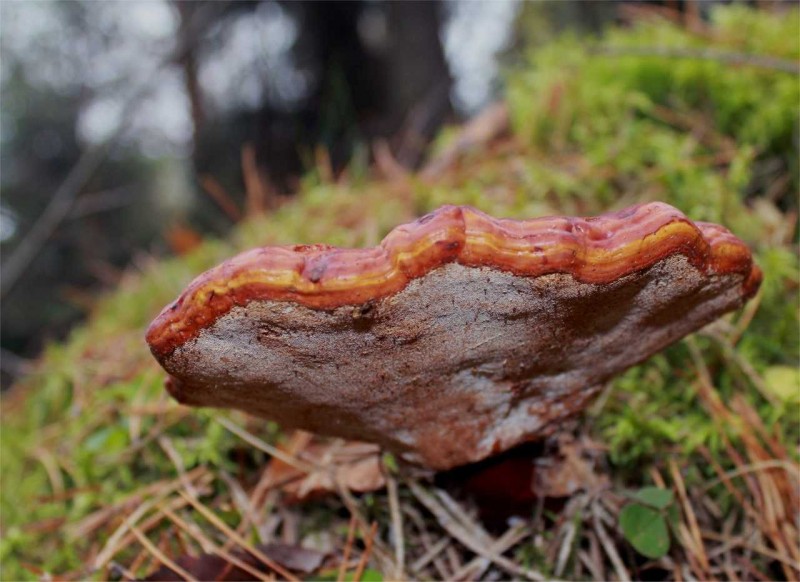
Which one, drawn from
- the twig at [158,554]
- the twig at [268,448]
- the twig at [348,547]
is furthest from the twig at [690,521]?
the twig at [158,554]

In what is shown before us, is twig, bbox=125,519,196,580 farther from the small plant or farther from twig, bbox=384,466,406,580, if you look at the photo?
the small plant

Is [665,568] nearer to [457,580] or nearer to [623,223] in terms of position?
[457,580]

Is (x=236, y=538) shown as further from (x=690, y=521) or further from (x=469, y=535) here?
(x=690, y=521)

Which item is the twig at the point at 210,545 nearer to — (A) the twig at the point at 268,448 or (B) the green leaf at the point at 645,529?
(A) the twig at the point at 268,448

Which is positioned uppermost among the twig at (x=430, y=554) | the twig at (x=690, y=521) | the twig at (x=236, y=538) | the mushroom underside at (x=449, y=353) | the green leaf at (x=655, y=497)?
the mushroom underside at (x=449, y=353)

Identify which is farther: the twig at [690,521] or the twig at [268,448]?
the twig at [268,448]

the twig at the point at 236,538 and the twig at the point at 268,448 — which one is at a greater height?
the twig at the point at 268,448

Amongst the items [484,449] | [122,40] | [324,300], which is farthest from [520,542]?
[122,40]

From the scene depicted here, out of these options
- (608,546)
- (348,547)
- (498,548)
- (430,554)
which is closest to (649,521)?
(608,546)
